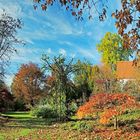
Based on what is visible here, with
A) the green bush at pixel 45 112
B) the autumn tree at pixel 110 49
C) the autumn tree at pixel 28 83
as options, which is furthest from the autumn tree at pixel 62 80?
the autumn tree at pixel 110 49

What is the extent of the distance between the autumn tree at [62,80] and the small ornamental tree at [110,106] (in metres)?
8.67

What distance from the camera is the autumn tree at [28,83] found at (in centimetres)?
6184

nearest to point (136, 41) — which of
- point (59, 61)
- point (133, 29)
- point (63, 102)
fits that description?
point (133, 29)

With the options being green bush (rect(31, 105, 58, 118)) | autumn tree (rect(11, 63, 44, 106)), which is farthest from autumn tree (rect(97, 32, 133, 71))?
green bush (rect(31, 105, 58, 118))

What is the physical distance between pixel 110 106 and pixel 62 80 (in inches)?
406

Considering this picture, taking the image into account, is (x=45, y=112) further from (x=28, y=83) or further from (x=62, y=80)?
(x=28, y=83)

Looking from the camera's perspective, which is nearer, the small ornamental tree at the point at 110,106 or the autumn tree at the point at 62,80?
the small ornamental tree at the point at 110,106

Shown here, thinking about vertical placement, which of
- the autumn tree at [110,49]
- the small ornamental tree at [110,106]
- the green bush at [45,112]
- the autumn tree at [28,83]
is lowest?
the small ornamental tree at [110,106]

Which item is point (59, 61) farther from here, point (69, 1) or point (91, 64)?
point (91, 64)

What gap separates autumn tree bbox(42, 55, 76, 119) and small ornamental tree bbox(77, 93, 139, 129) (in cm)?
867

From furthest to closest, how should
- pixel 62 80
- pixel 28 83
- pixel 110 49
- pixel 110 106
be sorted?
pixel 110 49 < pixel 28 83 < pixel 62 80 < pixel 110 106

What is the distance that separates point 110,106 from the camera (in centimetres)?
1775

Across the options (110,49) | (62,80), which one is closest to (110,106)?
(62,80)

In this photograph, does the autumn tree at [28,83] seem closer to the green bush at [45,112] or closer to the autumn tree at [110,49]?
the autumn tree at [110,49]
